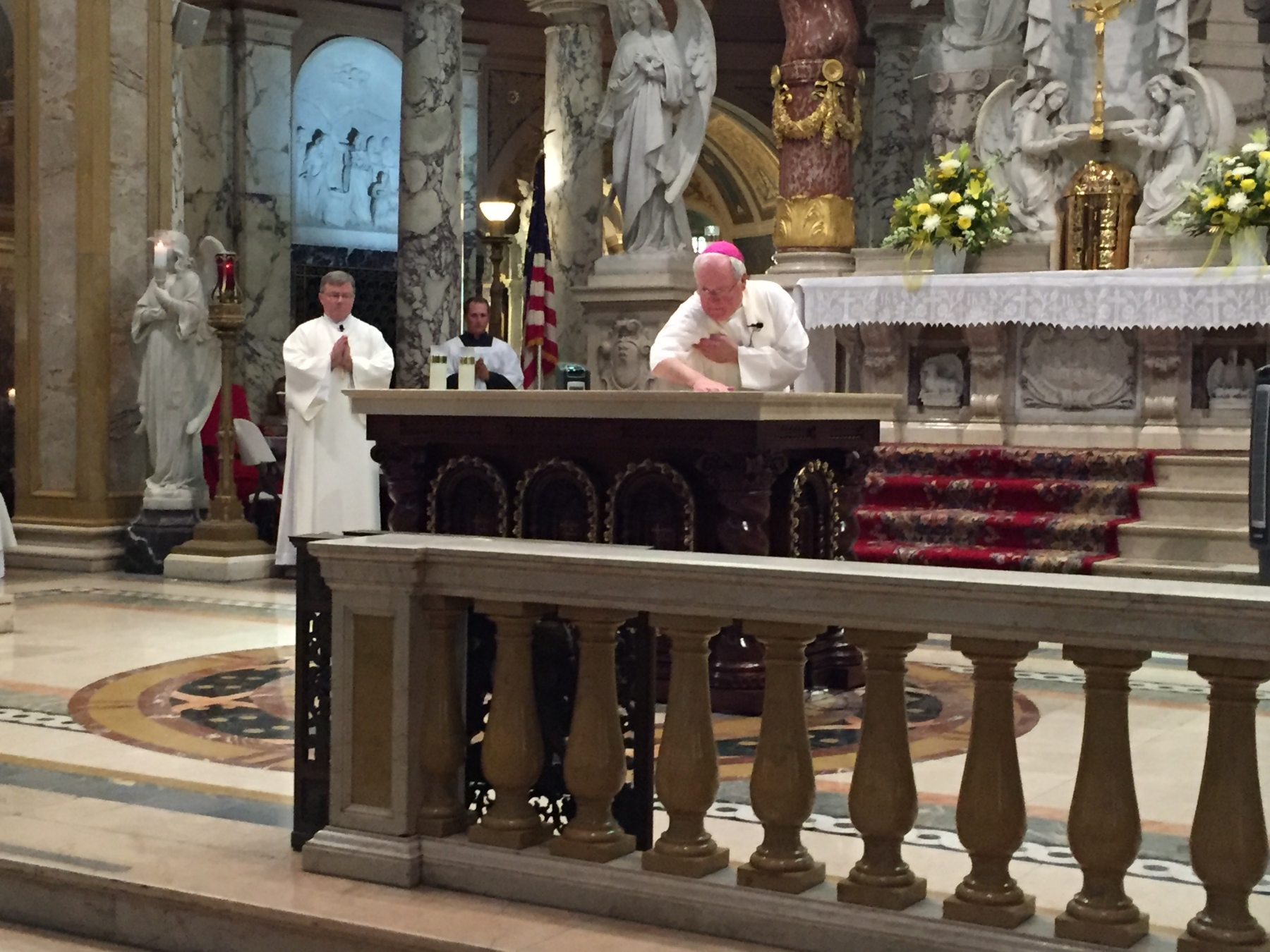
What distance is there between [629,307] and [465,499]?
708cm

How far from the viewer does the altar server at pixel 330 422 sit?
9.38 m

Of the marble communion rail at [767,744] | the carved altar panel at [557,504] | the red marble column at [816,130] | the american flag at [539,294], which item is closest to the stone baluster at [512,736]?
the marble communion rail at [767,744]

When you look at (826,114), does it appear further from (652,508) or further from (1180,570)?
(652,508)

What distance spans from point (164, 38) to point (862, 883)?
927 centimetres

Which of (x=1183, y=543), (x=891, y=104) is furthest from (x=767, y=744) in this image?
(x=891, y=104)

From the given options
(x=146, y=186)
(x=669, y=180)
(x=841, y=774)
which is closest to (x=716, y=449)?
(x=841, y=774)

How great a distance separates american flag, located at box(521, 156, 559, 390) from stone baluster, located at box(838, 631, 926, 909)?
8.55 meters

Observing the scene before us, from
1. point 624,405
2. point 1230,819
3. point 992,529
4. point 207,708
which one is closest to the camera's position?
point 1230,819

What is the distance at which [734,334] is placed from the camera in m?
6.18

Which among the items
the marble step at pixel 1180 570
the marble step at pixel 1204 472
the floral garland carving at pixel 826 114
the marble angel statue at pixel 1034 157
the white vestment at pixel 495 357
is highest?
the floral garland carving at pixel 826 114

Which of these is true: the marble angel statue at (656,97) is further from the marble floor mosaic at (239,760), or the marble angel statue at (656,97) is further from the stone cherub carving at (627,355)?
the marble floor mosaic at (239,760)

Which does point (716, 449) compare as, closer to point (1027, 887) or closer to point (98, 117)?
point (1027, 887)

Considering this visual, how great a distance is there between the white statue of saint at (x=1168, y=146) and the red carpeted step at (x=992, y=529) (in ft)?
8.55

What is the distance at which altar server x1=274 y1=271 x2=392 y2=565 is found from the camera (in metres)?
9.38
